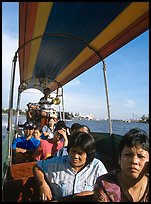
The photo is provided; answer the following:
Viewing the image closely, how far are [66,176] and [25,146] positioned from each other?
2.30 m

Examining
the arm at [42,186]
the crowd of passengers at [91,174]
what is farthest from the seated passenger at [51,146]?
the arm at [42,186]

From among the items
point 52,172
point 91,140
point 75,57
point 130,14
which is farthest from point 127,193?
point 75,57

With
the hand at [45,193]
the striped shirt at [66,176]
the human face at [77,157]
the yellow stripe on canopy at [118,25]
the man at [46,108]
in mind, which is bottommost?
the hand at [45,193]

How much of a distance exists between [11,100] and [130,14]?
70.7 inches

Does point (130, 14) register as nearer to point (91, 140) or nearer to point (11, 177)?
point (91, 140)

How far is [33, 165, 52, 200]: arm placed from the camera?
6.04ft

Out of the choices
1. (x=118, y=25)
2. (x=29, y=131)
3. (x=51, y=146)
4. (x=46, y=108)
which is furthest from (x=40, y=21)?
(x=46, y=108)

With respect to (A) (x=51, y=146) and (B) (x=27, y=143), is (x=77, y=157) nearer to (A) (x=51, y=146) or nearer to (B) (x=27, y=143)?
(A) (x=51, y=146)

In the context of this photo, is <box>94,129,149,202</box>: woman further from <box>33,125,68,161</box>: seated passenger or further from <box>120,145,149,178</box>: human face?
<box>33,125,68,161</box>: seated passenger

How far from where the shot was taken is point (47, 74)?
6.87 m

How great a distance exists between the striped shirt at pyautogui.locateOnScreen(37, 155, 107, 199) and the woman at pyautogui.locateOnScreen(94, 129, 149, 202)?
494 mm

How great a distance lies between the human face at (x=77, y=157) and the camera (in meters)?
1.90

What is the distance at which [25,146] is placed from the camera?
4.07m

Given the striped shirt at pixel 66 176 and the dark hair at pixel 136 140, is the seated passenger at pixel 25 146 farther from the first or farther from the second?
the dark hair at pixel 136 140
